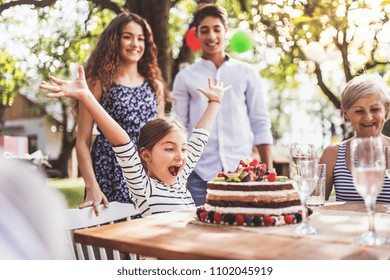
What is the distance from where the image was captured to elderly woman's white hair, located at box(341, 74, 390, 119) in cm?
262

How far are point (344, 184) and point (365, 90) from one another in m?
0.50

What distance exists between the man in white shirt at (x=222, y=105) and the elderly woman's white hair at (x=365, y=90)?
0.83m

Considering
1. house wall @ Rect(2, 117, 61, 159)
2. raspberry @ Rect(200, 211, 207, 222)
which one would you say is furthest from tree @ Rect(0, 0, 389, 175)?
house wall @ Rect(2, 117, 61, 159)

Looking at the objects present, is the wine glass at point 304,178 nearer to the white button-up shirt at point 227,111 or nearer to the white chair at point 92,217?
the white chair at point 92,217

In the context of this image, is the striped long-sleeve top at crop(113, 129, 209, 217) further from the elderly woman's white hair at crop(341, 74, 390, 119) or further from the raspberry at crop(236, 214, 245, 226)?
the elderly woman's white hair at crop(341, 74, 390, 119)

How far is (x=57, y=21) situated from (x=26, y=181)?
7162mm

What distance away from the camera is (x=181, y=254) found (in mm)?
1325

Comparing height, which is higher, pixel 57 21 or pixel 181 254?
pixel 57 21

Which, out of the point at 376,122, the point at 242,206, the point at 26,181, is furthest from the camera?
the point at 376,122

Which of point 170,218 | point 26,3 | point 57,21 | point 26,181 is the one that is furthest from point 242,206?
point 57,21

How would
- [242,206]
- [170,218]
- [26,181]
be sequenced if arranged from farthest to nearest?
[170,218], [242,206], [26,181]

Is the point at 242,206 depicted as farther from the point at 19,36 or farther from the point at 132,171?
the point at 19,36

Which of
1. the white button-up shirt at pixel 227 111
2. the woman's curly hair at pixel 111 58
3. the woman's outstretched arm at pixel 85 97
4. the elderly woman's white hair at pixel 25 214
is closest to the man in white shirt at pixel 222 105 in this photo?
the white button-up shirt at pixel 227 111
